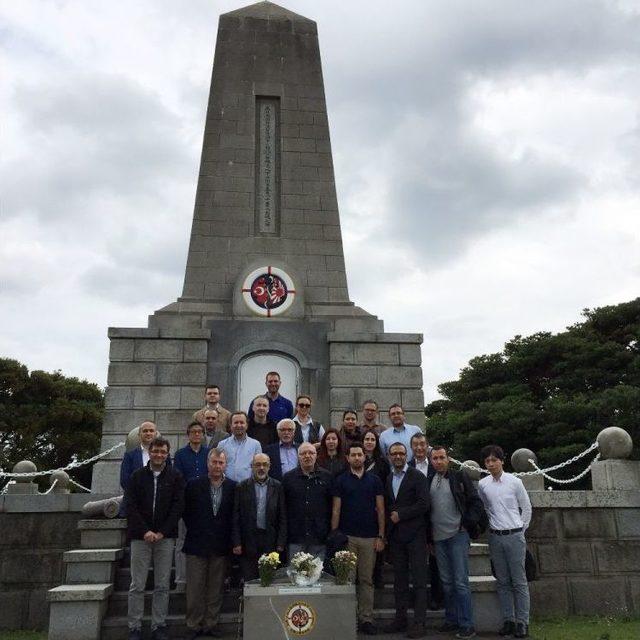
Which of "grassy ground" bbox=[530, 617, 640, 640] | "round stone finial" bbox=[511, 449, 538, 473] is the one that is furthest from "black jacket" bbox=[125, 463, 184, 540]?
"round stone finial" bbox=[511, 449, 538, 473]

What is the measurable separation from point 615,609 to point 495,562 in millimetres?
2479

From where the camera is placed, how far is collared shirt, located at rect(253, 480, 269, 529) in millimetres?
5676

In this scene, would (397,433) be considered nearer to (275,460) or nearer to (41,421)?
(275,460)

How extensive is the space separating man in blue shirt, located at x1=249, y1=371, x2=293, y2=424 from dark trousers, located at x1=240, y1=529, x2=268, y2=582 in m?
1.76

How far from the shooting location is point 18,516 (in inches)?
288

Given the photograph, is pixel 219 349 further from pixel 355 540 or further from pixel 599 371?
pixel 599 371

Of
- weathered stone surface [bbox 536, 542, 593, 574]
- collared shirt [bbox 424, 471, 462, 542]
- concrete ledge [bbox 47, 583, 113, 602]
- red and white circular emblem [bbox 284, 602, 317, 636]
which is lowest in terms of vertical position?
red and white circular emblem [bbox 284, 602, 317, 636]

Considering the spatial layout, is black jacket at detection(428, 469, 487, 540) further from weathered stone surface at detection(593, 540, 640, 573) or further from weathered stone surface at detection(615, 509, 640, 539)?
weathered stone surface at detection(615, 509, 640, 539)


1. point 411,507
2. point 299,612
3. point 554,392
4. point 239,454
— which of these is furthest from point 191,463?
point 554,392

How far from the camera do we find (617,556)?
7617mm

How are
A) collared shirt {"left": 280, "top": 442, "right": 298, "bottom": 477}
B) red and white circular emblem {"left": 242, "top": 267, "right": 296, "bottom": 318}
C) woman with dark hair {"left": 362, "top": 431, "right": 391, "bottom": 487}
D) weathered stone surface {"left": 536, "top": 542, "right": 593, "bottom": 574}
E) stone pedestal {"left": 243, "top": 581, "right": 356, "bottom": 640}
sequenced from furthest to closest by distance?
red and white circular emblem {"left": 242, "top": 267, "right": 296, "bottom": 318}
weathered stone surface {"left": 536, "top": 542, "right": 593, "bottom": 574}
collared shirt {"left": 280, "top": 442, "right": 298, "bottom": 477}
woman with dark hair {"left": 362, "top": 431, "right": 391, "bottom": 487}
stone pedestal {"left": 243, "top": 581, "right": 356, "bottom": 640}

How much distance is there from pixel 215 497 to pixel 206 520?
207mm

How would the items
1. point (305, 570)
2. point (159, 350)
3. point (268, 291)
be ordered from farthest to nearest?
point (268, 291), point (159, 350), point (305, 570)

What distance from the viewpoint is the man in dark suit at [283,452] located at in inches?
249
